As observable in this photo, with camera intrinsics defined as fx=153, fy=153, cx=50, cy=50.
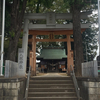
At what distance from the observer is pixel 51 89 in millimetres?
7680

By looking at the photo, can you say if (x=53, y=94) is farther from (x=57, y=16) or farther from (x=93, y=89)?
(x=57, y=16)

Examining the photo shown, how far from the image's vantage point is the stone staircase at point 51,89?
23.3 ft

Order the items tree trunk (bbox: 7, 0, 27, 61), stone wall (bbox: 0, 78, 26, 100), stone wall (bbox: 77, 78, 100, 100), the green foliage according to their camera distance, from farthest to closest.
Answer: the green foliage → tree trunk (bbox: 7, 0, 27, 61) → stone wall (bbox: 77, 78, 100, 100) → stone wall (bbox: 0, 78, 26, 100)

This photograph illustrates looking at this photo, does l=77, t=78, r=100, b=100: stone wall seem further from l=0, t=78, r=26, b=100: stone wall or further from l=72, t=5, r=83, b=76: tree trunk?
l=72, t=5, r=83, b=76: tree trunk

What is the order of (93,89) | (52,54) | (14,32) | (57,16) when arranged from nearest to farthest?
(93,89)
(14,32)
(57,16)
(52,54)

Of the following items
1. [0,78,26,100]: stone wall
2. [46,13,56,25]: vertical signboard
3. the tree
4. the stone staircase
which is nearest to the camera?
[0,78,26,100]: stone wall

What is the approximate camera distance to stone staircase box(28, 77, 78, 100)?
280 inches

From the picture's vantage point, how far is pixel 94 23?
21312mm

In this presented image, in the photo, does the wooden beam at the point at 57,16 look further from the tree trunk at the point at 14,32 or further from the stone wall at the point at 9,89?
the stone wall at the point at 9,89

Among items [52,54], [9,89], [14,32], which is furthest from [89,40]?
[9,89]

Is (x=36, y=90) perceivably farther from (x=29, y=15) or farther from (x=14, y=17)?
(x=29, y=15)

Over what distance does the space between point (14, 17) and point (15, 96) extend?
500 cm

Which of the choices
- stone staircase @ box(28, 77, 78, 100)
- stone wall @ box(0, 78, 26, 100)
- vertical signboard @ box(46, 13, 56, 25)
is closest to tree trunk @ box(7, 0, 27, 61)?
stone staircase @ box(28, 77, 78, 100)

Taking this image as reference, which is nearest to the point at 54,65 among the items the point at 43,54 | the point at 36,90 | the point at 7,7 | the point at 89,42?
the point at 43,54
